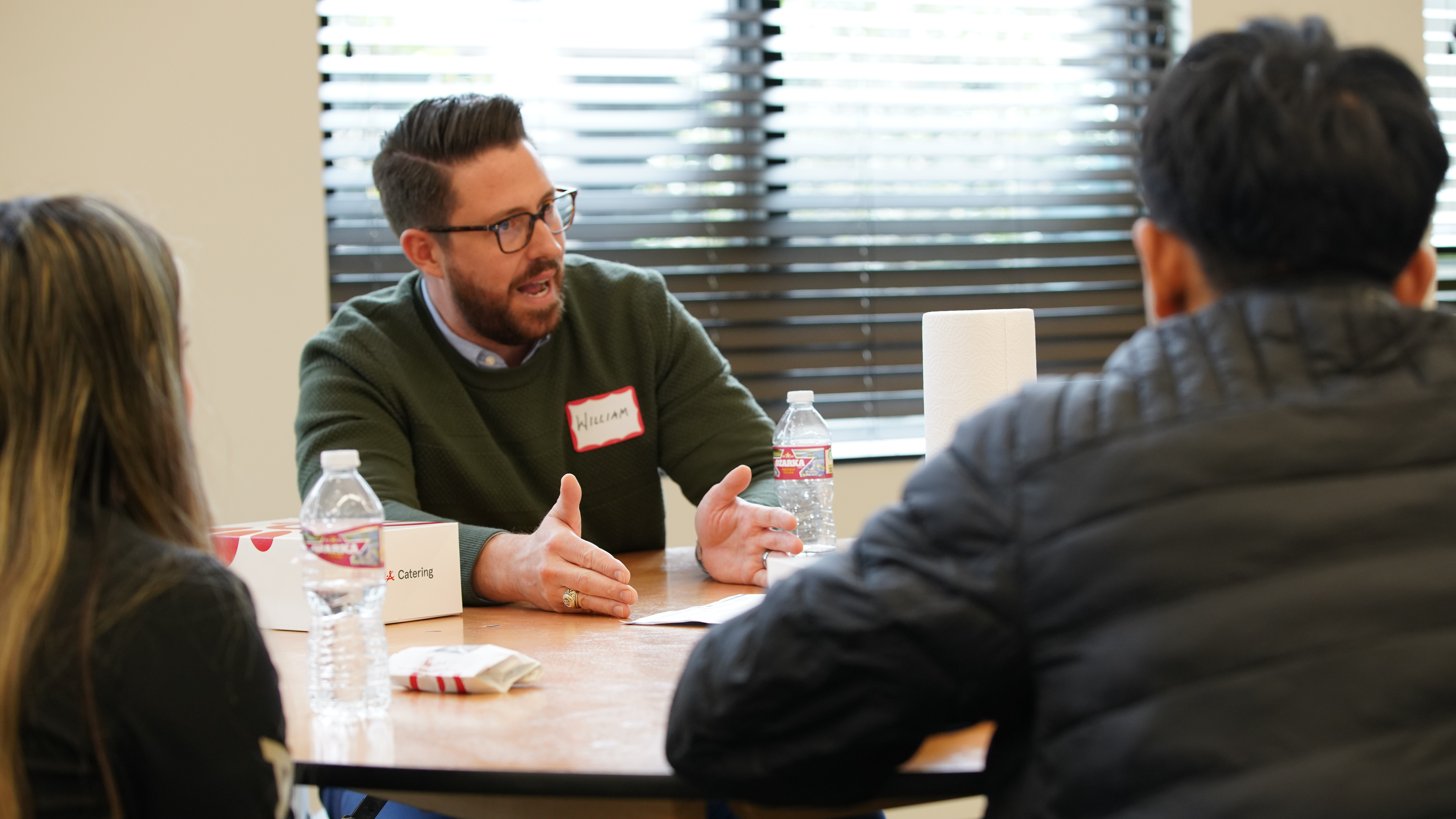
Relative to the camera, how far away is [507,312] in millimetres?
2279

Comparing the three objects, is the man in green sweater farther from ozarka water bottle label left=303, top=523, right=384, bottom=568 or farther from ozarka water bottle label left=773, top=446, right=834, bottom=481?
ozarka water bottle label left=303, top=523, right=384, bottom=568

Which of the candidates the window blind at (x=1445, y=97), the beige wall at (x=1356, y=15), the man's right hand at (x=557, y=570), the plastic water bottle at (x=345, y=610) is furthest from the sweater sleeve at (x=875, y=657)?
the window blind at (x=1445, y=97)

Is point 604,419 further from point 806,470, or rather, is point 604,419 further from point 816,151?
point 816,151

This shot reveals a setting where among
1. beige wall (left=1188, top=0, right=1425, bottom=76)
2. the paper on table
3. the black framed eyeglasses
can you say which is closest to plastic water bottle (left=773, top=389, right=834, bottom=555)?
the paper on table

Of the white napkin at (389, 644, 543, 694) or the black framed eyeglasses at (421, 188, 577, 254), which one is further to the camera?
the black framed eyeglasses at (421, 188, 577, 254)

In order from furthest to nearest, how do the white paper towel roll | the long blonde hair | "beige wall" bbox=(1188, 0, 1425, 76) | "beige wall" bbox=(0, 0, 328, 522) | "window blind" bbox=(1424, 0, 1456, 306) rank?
"window blind" bbox=(1424, 0, 1456, 306) → "beige wall" bbox=(1188, 0, 1425, 76) → "beige wall" bbox=(0, 0, 328, 522) → the white paper towel roll → the long blonde hair

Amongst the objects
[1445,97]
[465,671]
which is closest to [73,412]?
[465,671]

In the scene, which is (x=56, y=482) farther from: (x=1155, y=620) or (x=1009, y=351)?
(x=1009, y=351)

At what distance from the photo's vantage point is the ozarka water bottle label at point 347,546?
1271 millimetres

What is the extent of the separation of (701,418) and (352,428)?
2.21ft

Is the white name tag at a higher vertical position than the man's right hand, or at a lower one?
higher

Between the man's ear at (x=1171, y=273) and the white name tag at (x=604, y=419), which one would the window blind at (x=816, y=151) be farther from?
the man's ear at (x=1171, y=273)

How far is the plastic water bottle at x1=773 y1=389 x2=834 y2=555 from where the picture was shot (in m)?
1.89

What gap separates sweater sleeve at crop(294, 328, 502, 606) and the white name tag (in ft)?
1.03
